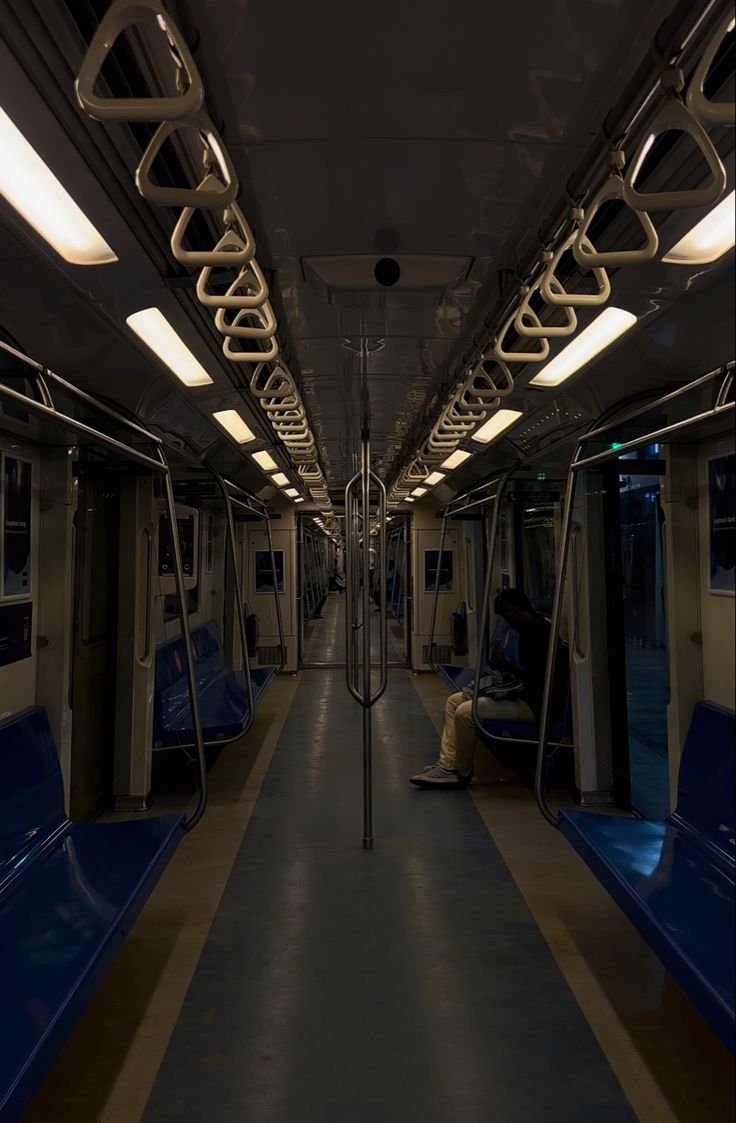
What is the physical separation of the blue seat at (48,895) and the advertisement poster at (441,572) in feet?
24.3

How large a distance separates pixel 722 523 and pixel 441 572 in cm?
777

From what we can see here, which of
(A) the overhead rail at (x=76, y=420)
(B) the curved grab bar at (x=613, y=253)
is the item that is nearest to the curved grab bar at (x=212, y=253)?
(A) the overhead rail at (x=76, y=420)

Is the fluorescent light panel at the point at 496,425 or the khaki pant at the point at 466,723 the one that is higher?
the fluorescent light panel at the point at 496,425

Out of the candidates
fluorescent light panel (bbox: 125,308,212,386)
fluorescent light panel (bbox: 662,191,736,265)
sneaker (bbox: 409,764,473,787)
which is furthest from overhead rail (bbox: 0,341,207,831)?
sneaker (bbox: 409,764,473,787)

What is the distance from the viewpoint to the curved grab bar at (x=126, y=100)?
1158mm

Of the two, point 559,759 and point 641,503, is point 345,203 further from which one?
point 641,503

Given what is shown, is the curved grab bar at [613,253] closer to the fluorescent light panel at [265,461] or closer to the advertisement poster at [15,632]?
the advertisement poster at [15,632]

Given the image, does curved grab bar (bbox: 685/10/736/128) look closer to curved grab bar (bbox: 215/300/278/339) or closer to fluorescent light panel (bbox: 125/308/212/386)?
curved grab bar (bbox: 215/300/278/339)

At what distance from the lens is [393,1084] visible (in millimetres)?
2252

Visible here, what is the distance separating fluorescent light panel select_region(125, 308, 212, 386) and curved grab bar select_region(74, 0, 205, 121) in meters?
1.61

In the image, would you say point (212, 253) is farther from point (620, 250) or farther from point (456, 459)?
point (456, 459)

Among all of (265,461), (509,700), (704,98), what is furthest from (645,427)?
(265,461)

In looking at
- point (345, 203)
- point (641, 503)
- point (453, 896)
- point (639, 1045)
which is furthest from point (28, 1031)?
point (641, 503)

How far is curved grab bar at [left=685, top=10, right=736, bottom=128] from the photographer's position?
1.24 m
